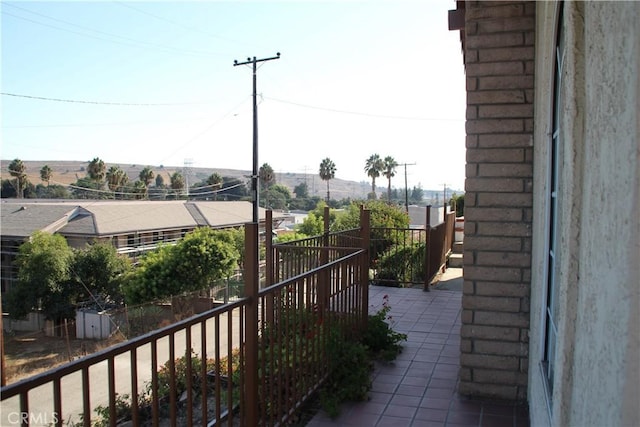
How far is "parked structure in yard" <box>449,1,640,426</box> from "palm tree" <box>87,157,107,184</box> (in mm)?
51882

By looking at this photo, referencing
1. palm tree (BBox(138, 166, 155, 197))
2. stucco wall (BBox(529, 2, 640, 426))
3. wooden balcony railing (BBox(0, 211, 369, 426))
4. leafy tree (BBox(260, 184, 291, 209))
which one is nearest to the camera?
stucco wall (BBox(529, 2, 640, 426))

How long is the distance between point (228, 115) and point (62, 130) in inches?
1316

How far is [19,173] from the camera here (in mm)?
53562

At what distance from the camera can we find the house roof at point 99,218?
34969 mm

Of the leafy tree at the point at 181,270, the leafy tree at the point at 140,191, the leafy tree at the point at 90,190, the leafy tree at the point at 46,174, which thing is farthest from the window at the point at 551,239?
the leafy tree at the point at 46,174

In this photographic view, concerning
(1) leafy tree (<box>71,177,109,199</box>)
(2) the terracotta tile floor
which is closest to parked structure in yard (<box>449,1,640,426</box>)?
(2) the terracotta tile floor

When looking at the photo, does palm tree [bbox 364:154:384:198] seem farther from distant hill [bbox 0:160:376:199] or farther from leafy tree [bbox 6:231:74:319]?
leafy tree [bbox 6:231:74:319]

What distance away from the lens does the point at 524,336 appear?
3.51m

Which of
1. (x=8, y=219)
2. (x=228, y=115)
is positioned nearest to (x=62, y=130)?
(x=8, y=219)

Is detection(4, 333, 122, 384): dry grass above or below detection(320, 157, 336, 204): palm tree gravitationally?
below

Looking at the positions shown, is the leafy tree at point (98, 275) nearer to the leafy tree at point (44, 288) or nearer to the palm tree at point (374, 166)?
the leafy tree at point (44, 288)

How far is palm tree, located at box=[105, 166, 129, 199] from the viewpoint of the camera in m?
51.6

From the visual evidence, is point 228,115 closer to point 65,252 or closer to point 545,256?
point 65,252

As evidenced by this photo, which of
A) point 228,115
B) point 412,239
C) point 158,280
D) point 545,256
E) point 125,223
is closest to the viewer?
point 545,256
